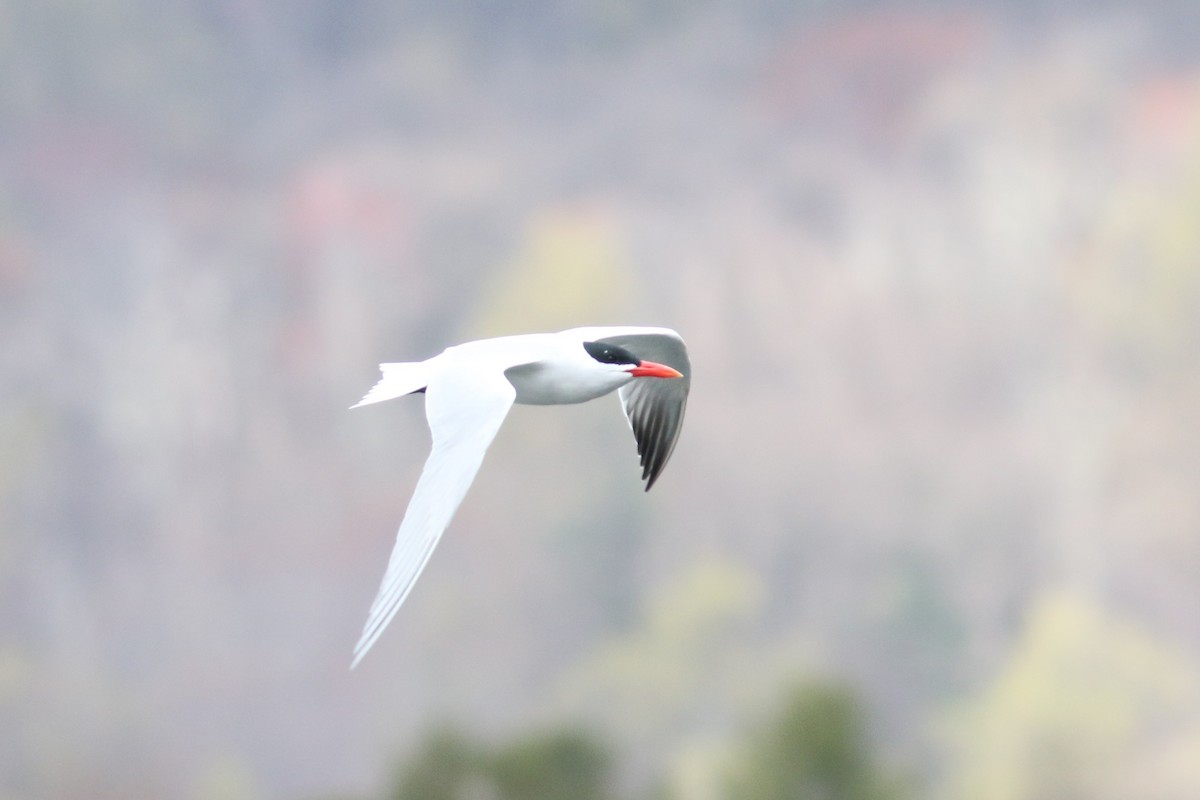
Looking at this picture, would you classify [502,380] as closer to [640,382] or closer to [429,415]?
[429,415]

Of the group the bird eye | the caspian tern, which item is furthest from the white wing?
the bird eye

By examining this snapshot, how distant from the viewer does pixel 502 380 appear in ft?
20.4

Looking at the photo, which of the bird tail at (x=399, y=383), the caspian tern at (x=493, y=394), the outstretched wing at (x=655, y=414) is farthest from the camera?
the outstretched wing at (x=655, y=414)

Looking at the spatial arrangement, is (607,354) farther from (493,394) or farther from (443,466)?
(443,466)

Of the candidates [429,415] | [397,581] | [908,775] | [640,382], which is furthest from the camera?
[908,775]

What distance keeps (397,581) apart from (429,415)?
1.15 meters

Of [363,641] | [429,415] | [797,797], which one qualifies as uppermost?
[429,415]

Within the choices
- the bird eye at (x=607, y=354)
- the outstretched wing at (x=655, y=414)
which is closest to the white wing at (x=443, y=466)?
the bird eye at (x=607, y=354)

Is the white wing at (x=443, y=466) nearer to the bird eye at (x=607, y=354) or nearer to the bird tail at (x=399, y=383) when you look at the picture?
the bird tail at (x=399, y=383)

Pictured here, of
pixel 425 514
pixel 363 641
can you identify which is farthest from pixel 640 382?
pixel 363 641

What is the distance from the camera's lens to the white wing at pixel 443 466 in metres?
4.91

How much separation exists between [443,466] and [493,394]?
1.58ft

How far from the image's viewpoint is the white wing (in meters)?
4.91

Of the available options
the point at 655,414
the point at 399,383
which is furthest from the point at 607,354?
the point at 655,414
